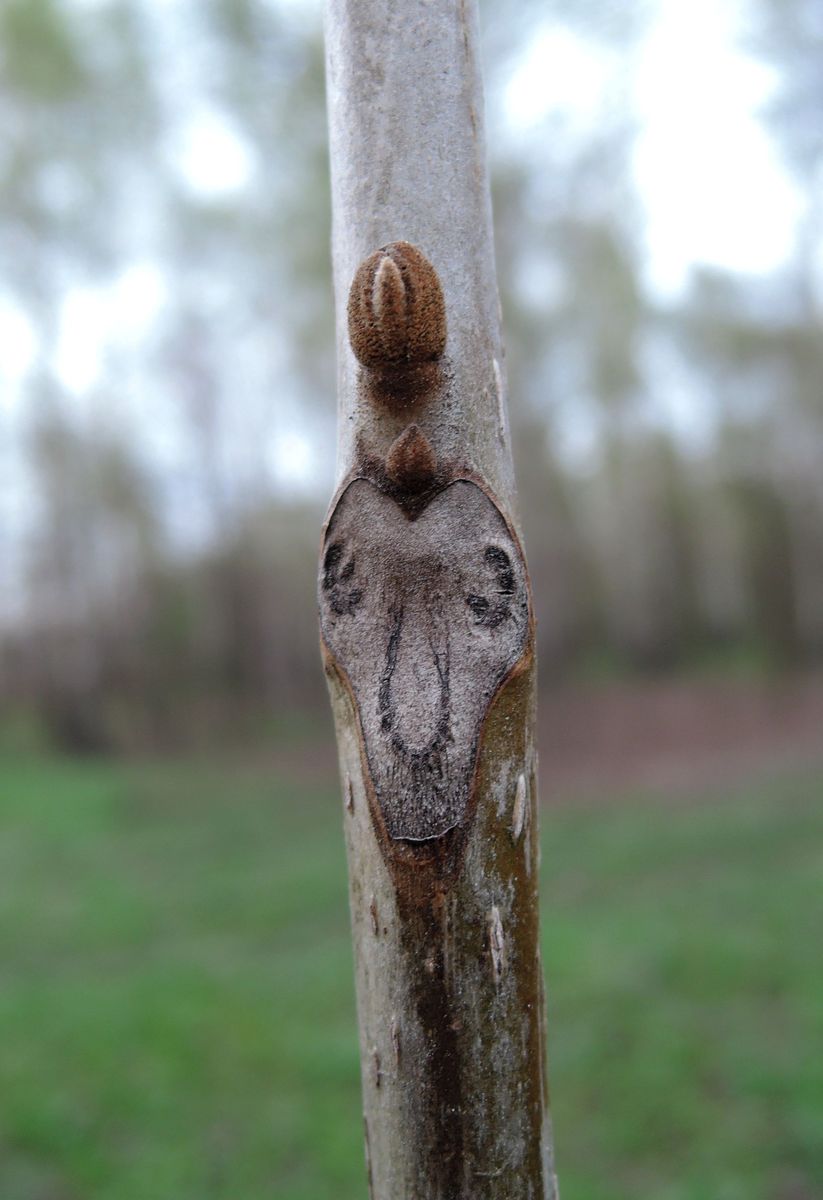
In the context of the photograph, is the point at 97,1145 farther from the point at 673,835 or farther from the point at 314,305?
the point at 314,305

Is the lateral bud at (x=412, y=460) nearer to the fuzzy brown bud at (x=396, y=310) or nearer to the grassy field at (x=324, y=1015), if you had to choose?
the fuzzy brown bud at (x=396, y=310)

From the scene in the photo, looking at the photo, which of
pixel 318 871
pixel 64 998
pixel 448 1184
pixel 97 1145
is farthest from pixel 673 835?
pixel 448 1184

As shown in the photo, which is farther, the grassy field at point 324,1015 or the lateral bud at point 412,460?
the grassy field at point 324,1015

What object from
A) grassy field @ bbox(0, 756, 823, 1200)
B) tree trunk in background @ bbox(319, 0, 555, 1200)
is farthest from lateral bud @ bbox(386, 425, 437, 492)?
grassy field @ bbox(0, 756, 823, 1200)

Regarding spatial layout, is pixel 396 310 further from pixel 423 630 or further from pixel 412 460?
pixel 423 630

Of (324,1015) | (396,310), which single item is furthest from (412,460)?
(324,1015)

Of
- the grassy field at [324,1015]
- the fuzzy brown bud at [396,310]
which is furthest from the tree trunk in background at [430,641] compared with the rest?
the grassy field at [324,1015]

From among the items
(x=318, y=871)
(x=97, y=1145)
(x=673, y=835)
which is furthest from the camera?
(x=673, y=835)
